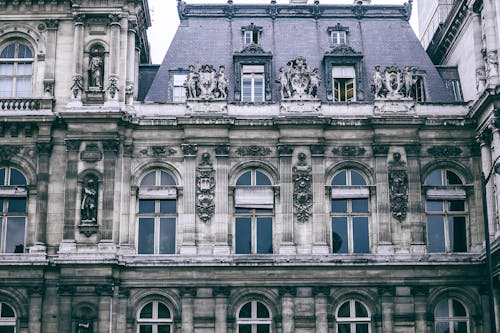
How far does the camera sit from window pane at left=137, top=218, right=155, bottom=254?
40.3 metres

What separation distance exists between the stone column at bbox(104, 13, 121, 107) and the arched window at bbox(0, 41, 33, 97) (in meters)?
3.85

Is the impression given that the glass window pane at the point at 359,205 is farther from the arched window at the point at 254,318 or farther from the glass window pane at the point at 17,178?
the glass window pane at the point at 17,178

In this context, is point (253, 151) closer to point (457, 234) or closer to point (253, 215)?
A: point (253, 215)

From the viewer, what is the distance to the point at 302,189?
40438 mm

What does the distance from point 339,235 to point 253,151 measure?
17.2 ft

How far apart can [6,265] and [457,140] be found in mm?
20297

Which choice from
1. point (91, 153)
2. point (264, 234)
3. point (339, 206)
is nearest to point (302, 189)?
point (339, 206)

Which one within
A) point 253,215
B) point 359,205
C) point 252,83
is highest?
point 252,83

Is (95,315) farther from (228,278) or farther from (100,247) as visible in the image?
(228,278)

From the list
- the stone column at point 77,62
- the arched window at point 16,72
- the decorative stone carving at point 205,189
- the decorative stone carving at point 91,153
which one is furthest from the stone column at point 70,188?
the decorative stone carving at point 205,189

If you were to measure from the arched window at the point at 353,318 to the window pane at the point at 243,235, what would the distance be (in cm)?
473

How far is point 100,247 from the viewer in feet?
128

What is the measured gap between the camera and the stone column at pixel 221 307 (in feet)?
127

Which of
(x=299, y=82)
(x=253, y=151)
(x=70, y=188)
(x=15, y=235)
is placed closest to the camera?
(x=70, y=188)
